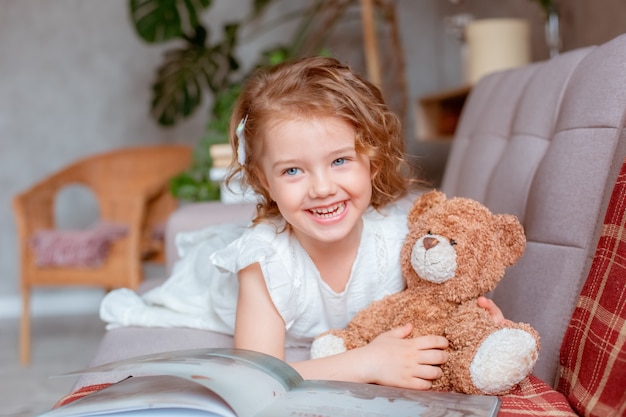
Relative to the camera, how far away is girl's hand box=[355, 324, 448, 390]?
3.18ft

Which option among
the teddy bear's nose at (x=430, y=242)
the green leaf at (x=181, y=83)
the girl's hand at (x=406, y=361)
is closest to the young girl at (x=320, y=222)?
the girl's hand at (x=406, y=361)

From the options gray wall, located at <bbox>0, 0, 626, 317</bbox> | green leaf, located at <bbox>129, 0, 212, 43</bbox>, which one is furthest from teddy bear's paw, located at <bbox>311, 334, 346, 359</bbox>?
gray wall, located at <bbox>0, 0, 626, 317</bbox>

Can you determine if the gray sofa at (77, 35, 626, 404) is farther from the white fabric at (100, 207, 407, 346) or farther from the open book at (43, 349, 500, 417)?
the open book at (43, 349, 500, 417)

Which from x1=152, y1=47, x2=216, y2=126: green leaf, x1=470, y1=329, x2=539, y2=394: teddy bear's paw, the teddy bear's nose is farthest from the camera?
x1=152, y1=47, x2=216, y2=126: green leaf

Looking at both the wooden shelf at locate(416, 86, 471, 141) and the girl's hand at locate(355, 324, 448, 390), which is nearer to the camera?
the girl's hand at locate(355, 324, 448, 390)

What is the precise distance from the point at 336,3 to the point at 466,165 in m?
1.90

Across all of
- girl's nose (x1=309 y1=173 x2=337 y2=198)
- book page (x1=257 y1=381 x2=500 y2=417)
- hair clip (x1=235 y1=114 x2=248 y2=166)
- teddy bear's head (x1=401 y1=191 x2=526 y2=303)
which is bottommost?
book page (x1=257 y1=381 x2=500 y2=417)

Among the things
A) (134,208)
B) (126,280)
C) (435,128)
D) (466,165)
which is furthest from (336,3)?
(466,165)

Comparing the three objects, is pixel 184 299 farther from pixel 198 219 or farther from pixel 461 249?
pixel 461 249

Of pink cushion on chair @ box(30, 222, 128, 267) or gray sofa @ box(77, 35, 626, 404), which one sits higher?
gray sofa @ box(77, 35, 626, 404)

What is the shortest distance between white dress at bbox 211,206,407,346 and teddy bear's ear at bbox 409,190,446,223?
0.40 feet

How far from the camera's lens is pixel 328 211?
43.2 inches

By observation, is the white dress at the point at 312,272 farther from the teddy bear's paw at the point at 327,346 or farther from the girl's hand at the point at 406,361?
the girl's hand at the point at 406,361

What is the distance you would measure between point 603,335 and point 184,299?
2.67 feet
